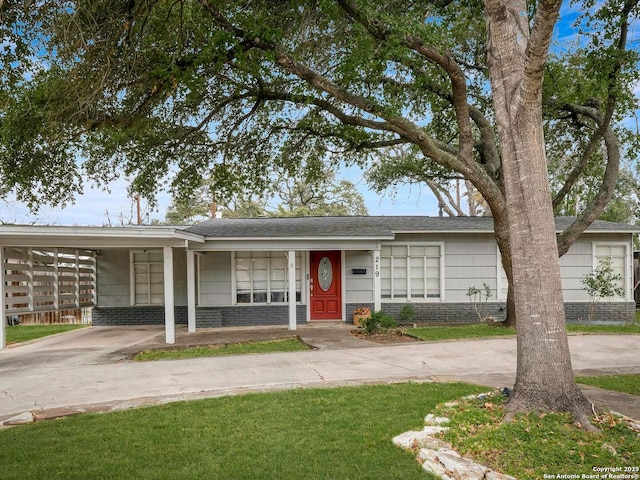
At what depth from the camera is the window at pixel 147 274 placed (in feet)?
45.3

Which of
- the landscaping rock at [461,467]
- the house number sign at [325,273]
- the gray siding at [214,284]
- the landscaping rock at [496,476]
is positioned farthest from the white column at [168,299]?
the landscaping rock at [496,476]

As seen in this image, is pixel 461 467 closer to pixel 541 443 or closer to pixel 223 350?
pixel 541 443

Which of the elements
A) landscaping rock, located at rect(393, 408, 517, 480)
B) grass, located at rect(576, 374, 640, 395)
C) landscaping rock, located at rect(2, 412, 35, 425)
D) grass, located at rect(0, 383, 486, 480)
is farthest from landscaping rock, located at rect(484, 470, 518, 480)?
landscaping rock, located at rect(2, 412, 35, 425)

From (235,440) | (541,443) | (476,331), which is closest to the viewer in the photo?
(541,443)

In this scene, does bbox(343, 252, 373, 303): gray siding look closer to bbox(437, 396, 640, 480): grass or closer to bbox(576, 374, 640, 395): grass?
bbox(576, 374, 640, 395): grass

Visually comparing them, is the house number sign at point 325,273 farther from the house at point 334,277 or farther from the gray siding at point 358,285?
the gray siding at point 358,285

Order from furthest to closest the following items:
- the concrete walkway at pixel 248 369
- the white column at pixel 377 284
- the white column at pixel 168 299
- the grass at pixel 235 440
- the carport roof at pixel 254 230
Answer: the white column at pixel 377 284
the white column at pixel 168 299
the carport roof at pixel 254 230
the concrete walkway at pixel 248 369
the grass at pixel 235 440

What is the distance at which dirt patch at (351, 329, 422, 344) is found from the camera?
10.4m

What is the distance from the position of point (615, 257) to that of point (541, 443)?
484 inches

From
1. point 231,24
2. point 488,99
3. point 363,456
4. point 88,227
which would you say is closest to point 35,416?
point 363,456

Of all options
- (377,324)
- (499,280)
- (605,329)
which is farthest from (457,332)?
(605,329)

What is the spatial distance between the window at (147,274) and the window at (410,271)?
650 centimetres

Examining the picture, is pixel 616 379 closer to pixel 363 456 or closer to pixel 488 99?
pixel 363 456

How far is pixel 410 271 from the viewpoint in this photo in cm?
1373
